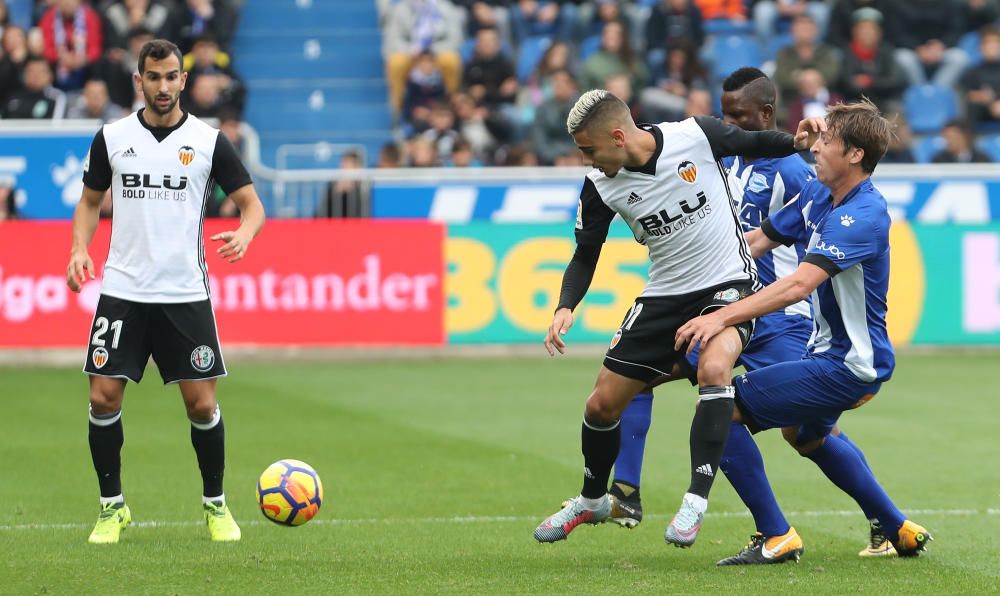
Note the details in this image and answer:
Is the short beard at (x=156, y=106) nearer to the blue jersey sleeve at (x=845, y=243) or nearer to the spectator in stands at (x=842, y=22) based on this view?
the blue jersey sleeve at (x=845, y=243)

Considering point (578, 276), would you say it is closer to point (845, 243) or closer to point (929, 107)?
point (845, 243)

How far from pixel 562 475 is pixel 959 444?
319cm

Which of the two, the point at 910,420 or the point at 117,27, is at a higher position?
the point at 117,27

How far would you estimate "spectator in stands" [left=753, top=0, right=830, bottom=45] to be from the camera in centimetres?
2294

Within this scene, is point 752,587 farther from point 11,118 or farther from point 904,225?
point 11,118

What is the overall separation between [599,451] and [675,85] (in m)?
14.1

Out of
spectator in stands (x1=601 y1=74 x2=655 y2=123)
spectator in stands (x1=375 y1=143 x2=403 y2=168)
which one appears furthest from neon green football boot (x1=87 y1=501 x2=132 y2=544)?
spectator in stands (x1=601 y1=74 x2=655 y2=123)

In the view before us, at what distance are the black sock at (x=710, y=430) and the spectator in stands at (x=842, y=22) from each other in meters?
16.0

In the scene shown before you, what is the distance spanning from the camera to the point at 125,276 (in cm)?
764

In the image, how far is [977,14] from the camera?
77.2 ft

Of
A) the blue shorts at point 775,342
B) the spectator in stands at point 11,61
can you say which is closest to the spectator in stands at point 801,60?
the spectator in stands at point 11,61

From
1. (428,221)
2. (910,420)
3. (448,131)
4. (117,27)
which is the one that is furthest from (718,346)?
(117,27)

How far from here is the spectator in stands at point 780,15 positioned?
903 inches

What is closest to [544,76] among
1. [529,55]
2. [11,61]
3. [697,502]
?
[529,55]
